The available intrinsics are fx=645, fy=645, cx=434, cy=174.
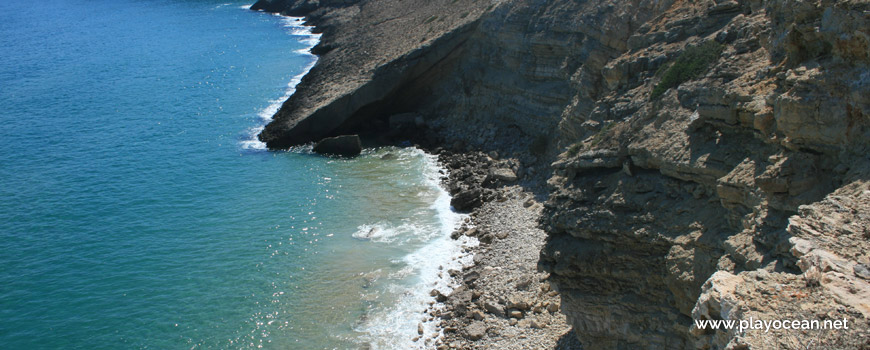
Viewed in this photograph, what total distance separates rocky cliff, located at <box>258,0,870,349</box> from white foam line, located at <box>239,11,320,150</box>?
27.0 m

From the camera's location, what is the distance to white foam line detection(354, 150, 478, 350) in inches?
1072

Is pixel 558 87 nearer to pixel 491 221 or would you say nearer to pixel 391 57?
pixel 491 221

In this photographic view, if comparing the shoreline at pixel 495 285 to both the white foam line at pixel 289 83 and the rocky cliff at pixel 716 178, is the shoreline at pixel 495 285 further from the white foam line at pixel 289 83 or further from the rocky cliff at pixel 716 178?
the white foam line at pixel 289 83

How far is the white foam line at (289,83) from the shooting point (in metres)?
54.2

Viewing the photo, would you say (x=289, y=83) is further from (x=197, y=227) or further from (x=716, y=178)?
(x=716, y=178)

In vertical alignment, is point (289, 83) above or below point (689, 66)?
below

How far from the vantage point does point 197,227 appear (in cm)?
3847

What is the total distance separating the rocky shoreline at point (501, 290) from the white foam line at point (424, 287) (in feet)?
1.40

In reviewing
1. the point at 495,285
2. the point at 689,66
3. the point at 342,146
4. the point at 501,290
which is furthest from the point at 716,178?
the point at 342,146

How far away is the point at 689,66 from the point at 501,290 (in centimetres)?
1234

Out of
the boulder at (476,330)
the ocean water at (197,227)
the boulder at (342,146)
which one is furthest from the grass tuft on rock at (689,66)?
the boulder at (342,146)

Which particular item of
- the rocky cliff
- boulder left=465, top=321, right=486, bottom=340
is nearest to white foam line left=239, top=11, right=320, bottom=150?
the rocky cliff

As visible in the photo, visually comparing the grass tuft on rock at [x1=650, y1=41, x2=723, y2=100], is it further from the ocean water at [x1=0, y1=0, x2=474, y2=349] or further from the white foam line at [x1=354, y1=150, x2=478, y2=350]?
the ocean water at [x1=0, y1=0, x2=474, y2=349]

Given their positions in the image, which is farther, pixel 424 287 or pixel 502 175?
pixel 502 175
